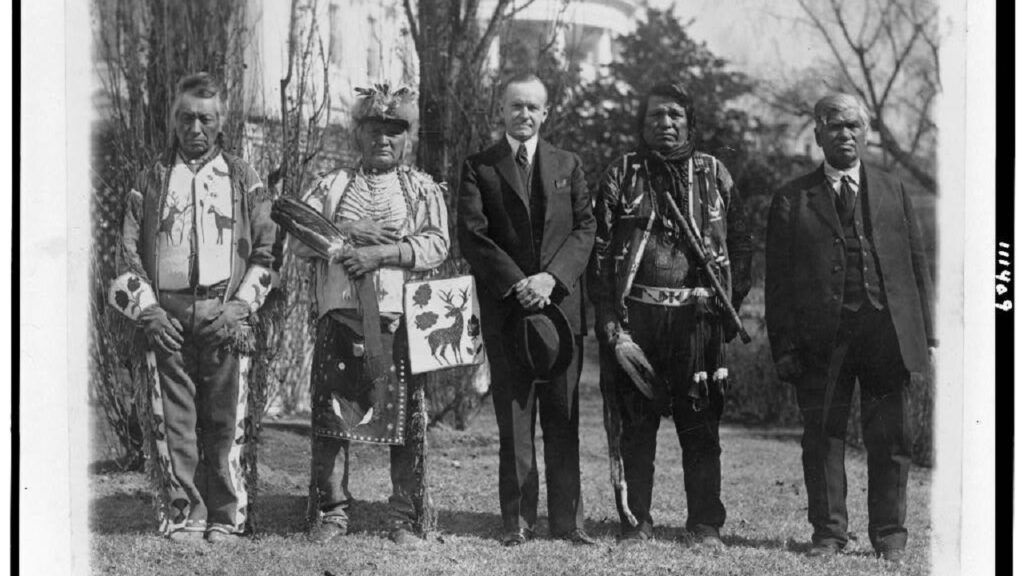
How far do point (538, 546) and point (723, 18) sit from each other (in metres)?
3.18

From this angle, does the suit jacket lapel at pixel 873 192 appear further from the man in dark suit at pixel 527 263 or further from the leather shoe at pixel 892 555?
the leather shoe at pixel 892 555

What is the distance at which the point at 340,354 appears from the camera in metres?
6.92

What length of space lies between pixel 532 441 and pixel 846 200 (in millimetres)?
2078

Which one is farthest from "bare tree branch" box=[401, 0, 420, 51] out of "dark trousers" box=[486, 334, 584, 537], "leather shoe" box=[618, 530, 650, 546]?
"leather shoe" box=[618, 530, 650, 546]

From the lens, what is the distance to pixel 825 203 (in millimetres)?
6887

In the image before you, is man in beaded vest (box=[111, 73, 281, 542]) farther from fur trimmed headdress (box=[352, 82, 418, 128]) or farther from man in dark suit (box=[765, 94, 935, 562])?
man in dark suit (box=[765, 94, 935, 562])

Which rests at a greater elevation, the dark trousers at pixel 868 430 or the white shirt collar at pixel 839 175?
the white shirt collar at pixel 839 175

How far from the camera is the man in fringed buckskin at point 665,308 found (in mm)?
6871

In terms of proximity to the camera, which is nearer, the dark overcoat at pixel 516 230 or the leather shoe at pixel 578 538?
the dark overcoat at pixel 516 230

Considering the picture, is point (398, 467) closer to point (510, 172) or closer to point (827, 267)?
point (510, 172)

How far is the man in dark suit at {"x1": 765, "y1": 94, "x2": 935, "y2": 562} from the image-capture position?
6.84m

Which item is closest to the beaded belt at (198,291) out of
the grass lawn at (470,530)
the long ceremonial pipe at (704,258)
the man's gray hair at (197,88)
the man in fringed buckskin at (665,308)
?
the man's gray hair at (197,88)

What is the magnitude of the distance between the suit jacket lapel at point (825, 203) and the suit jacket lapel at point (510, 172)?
151 centimetres

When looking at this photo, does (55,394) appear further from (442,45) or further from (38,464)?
(442,45)
